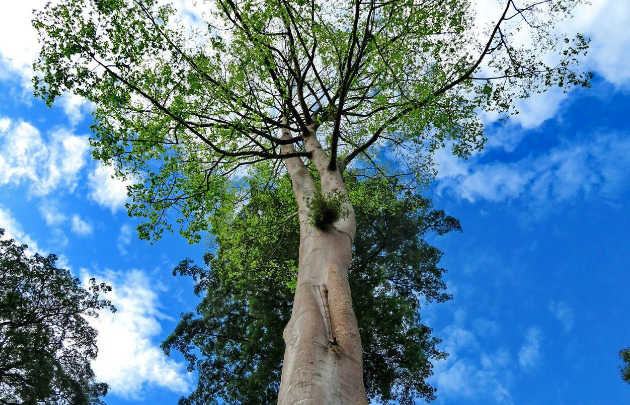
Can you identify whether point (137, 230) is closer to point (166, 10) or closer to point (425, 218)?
point (166, 10)

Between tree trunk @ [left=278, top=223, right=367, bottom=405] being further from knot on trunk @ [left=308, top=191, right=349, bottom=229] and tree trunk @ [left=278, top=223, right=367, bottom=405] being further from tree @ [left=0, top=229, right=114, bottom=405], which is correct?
tree @ [left=0, top=229, right=114, bottom=405]

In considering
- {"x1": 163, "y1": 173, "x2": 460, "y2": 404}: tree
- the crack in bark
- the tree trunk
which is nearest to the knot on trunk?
the tree trunk

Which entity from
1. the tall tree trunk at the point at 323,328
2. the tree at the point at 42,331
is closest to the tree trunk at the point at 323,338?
the tall tree trunk at the point at 323,328

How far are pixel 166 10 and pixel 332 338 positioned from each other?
6.94 metres

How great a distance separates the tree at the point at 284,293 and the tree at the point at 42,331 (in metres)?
3.30

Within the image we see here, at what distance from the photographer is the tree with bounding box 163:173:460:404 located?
1218 cm

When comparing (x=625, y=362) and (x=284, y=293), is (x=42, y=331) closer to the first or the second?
(x=284, y=293)

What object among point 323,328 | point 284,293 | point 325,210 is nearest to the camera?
point 323,328

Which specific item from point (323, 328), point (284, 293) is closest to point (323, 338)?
point (323, 328)

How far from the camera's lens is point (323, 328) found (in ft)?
15.1

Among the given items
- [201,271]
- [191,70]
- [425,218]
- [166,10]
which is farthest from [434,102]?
[201,271]

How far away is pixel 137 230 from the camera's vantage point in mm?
8453

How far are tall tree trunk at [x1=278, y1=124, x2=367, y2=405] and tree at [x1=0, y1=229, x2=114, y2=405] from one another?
11.2 m

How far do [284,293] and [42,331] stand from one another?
313 inches
